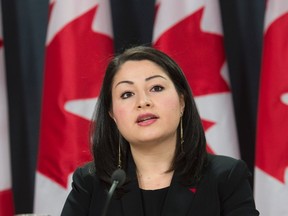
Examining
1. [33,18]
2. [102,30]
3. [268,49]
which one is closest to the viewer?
[268,49]

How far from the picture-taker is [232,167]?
1.52 metres

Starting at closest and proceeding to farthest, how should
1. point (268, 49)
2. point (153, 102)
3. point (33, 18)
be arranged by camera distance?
point (153, 102) → point (268, 49) → point (33, 18)

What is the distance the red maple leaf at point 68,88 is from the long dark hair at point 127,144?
547 millimetres

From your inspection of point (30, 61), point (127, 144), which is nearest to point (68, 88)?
point (30, 61)

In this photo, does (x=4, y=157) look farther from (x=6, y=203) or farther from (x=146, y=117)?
(x=146, y=117)

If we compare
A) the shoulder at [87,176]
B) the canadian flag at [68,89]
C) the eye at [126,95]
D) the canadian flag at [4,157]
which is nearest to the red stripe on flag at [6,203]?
the canadian flag at [4,157]

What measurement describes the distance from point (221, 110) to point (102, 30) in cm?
59

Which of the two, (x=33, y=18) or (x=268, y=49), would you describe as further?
(x=33, y=18)

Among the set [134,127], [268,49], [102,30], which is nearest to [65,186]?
[102,30]

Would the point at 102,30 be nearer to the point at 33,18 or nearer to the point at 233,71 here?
the point at 33,18

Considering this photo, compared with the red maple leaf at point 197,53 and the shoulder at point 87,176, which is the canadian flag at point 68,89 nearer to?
the red maple leaf at point 197,53

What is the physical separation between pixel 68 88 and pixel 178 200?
0.92 meters

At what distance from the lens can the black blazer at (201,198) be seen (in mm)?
1449

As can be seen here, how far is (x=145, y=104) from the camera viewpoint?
1.45 meters
